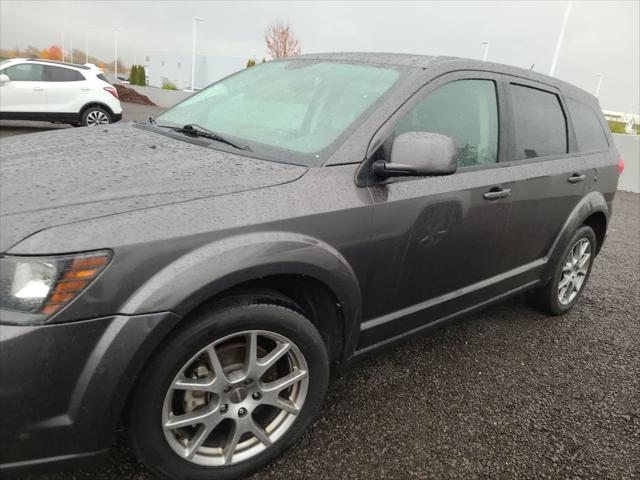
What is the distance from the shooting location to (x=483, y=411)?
2496mm

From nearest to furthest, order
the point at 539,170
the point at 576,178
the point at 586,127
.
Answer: the point at 539,170 < the point at 576,178 < the point at 586,127

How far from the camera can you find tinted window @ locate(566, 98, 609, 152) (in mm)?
3463

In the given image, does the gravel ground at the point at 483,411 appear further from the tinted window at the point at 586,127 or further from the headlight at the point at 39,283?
the tinted window at the point at 586,127

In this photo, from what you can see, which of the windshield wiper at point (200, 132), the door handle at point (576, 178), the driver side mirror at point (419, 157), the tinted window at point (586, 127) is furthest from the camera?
the tinted window at point (586, 127)

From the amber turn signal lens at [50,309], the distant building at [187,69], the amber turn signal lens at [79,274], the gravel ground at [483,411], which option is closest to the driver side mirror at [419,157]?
the gravel ground at [483,411]

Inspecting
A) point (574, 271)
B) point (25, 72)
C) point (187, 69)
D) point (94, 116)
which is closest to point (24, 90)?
point (25, 72)

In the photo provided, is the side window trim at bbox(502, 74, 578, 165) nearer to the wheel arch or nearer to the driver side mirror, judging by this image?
the driver side mirror

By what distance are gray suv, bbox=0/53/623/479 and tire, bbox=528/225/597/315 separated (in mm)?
591

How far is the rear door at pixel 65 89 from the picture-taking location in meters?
11.2

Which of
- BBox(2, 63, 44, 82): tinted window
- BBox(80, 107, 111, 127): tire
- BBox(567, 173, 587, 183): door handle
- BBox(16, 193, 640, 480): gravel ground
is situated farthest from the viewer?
BBox(80, 107, 111, 127): tire

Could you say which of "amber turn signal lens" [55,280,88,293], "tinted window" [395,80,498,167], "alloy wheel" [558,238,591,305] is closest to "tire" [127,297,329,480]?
"amber turn signal lens" [55,280,88,293]

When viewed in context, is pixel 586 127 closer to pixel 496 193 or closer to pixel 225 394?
pixel 496 193

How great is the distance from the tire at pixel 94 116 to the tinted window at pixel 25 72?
1.13m

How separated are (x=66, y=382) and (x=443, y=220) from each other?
1689 mm
